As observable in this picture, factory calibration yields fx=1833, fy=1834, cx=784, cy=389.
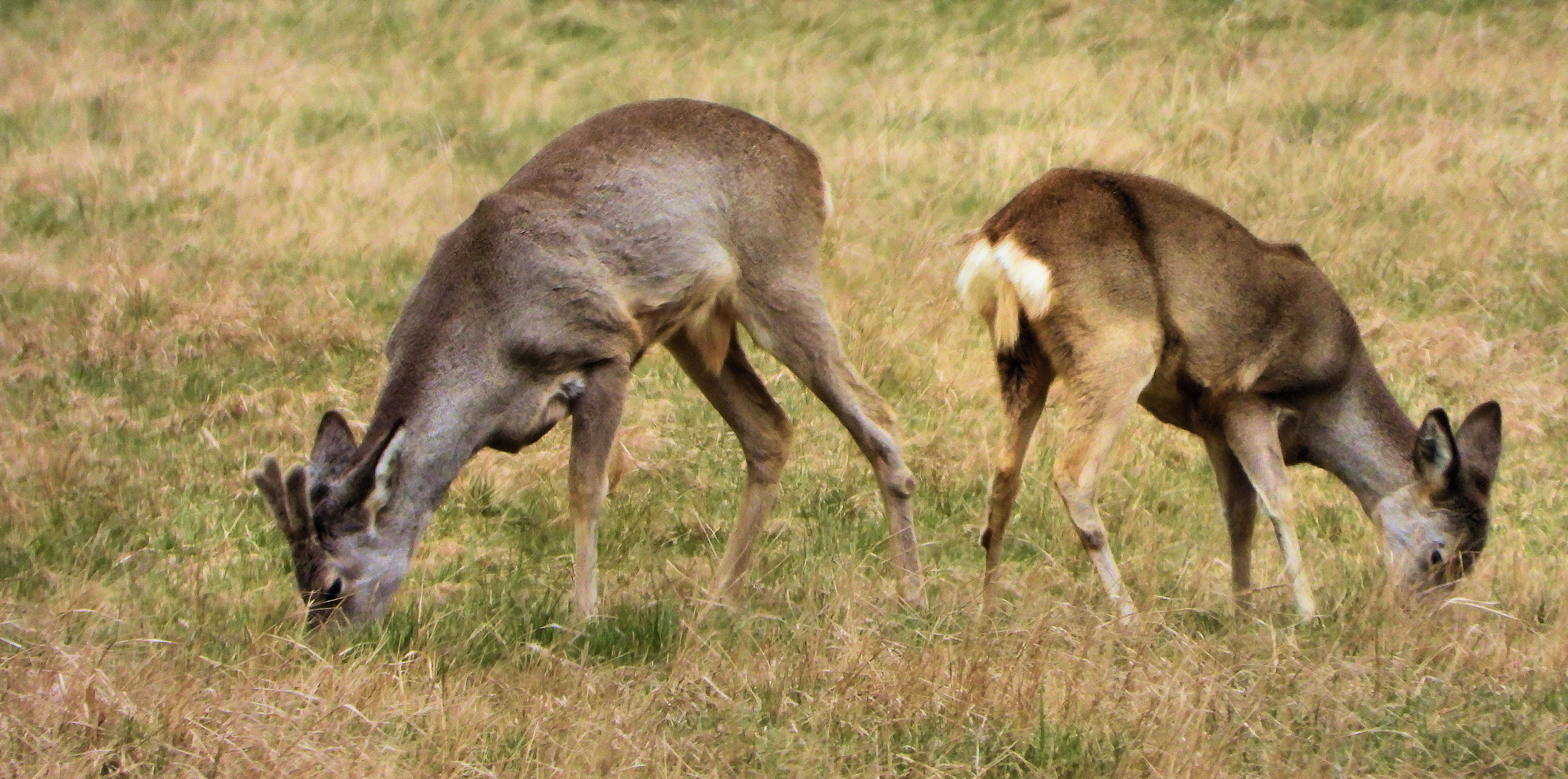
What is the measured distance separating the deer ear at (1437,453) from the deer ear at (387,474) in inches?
140

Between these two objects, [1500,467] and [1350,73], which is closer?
[1500,467]

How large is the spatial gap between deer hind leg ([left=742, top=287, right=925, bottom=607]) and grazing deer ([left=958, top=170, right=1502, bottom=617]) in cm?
40

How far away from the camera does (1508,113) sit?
12055 mm

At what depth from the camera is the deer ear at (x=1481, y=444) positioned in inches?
259

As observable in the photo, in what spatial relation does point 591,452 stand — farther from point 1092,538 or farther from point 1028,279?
point 1092,538

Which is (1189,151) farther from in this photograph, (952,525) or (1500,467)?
(952,525)

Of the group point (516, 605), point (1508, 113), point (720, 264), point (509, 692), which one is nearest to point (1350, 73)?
point (1508, 113)

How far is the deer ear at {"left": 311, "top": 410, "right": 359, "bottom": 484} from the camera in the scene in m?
5.99

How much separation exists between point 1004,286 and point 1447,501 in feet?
5.84

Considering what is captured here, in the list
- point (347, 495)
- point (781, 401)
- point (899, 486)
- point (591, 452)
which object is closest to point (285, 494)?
point (347, 495)

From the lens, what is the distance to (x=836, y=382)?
271 inches

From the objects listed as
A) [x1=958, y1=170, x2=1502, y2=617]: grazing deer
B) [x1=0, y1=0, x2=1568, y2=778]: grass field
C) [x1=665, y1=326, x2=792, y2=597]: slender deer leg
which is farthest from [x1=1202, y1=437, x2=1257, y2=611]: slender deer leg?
[x1=665, y1=326, x2=792, y2=597]: slender deer leg

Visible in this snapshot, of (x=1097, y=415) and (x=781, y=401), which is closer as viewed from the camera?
(x=1097, y=415)

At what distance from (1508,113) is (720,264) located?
748 cm
